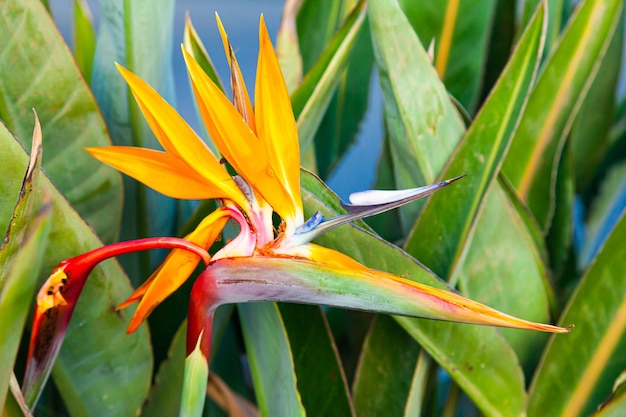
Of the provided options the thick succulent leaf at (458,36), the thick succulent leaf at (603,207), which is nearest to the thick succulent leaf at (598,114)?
the thick succulent leaf at (603,207)

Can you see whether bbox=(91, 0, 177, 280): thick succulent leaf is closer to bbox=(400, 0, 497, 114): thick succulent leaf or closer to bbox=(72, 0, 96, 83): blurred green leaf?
bbox=(72, 0, 96, 83): blurred green leaf

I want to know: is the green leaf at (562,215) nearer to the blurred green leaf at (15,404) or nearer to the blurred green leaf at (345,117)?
the blurred green leaf at (345,117)

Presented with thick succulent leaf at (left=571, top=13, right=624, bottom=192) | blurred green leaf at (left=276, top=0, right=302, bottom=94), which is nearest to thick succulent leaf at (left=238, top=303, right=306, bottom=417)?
blurred green leaf at (left=276, top=0, right=302, bottom=94)

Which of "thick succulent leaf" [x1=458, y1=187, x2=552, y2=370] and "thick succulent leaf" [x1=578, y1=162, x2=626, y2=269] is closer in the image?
"thick succulent leaf" [x1=458, y1=187, x2=552, y2=370]

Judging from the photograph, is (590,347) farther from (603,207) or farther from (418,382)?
(603,207)

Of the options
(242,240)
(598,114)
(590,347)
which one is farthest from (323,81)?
(598,114)
